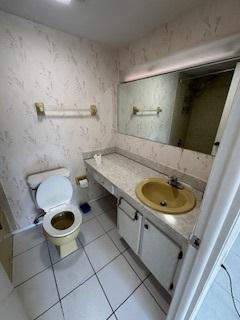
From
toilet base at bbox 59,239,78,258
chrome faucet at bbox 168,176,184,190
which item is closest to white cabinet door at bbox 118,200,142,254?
chrome faucet at bbox 168,176,184,190

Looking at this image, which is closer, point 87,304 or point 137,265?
point 87,304

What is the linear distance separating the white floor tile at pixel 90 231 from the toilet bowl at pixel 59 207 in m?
0.13

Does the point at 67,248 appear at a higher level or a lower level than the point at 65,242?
lower

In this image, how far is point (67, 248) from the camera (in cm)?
153

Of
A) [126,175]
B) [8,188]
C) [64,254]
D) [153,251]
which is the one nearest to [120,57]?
[126,175]

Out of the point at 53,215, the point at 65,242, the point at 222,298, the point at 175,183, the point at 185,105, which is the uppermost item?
the point at 185,105

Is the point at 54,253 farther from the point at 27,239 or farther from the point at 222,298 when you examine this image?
the point at 222,298

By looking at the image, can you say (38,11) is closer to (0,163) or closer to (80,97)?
(80,97)

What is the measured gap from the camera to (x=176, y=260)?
95 centimetres

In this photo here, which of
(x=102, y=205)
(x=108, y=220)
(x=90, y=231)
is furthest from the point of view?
(x=102, y=205)

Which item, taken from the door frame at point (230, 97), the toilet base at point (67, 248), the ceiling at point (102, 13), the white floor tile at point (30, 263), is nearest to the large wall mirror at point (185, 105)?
the door frame at point (230, 97)

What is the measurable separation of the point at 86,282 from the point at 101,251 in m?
0.31

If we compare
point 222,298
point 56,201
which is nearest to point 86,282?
point 56,201

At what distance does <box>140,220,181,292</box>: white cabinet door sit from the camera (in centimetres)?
98
